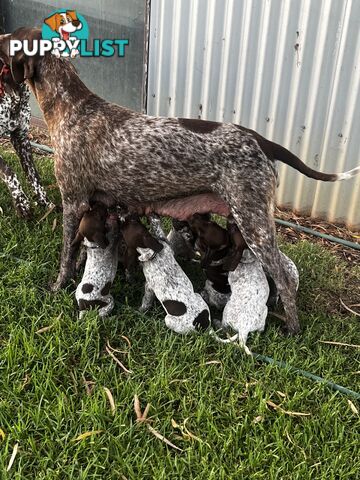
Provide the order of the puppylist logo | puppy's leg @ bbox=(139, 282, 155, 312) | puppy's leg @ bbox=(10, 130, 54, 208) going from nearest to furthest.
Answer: puppy's leg @ bbox=(139, 282, 155, 312) < puppy's leg @ bbox=(10, 130, 54, 208) < the puppylist logo

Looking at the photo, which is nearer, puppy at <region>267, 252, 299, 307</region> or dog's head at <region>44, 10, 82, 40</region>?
puppy at <region>267, 252, 299, 307</region>

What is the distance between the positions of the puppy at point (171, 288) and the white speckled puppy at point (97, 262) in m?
0.16

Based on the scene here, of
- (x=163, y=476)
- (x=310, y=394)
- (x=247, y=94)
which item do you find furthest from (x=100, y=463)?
(x=247, y=94)

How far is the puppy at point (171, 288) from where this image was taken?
3266 millimetres

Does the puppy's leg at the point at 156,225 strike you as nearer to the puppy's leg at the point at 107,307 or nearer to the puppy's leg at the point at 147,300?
the puppy's leg at the point at 147,300

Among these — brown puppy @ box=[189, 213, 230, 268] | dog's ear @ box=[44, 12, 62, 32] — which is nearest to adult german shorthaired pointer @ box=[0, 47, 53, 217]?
brown puppy @ box=[189, 213, 230, 268]

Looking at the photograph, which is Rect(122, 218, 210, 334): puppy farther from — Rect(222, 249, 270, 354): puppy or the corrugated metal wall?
the corrugated metal wall

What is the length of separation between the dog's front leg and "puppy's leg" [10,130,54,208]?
44.5 inches

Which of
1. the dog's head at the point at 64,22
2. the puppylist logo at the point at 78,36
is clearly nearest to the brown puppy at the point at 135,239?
the puppylist logo at the point at 78,36

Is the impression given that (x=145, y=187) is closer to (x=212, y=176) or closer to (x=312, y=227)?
(x=212, y=176)

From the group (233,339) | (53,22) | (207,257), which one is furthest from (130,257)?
(53,22)

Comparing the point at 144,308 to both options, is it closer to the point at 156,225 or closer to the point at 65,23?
the point at 156,225

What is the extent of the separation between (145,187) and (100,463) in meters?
1.72

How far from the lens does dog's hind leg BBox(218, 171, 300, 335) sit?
3265 millimetres
